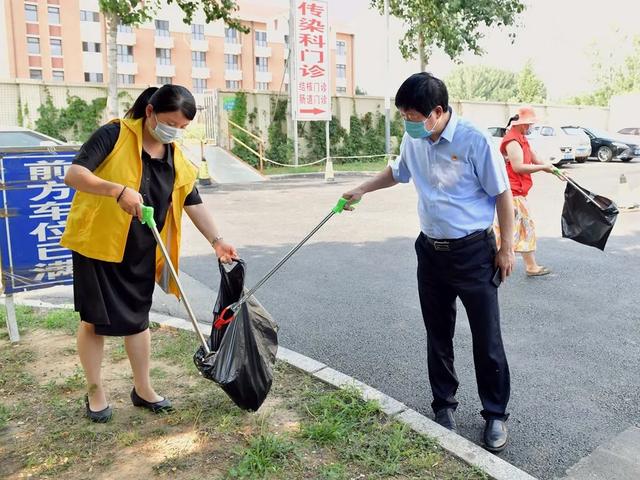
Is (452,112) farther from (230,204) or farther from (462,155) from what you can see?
(230,204)

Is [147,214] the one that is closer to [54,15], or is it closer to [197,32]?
[54,15]

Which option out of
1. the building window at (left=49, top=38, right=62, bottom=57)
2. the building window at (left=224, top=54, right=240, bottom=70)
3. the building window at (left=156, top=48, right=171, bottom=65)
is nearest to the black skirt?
the building window at (left=49, top=38, right=62, bottom=57)

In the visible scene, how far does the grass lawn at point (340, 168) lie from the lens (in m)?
20.2

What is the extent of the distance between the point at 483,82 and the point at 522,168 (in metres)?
78.9

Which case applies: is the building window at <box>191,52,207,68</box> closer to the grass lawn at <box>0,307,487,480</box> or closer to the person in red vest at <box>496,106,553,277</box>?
the person in red vest at <box>496,106,553,277</box>

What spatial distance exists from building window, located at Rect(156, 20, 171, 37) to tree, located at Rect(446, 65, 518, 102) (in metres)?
38.6

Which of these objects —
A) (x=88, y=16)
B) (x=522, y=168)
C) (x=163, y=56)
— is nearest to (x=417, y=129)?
(x=522, y=168)

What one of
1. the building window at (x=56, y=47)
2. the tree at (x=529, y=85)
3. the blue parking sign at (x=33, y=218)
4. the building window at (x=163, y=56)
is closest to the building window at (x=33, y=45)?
the building window at (x=56, y=47)

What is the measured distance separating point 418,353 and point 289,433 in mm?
1528

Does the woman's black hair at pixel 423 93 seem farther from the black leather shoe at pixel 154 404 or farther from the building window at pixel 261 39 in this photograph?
the building window at pixel 261 39

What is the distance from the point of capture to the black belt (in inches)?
109

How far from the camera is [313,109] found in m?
20.3

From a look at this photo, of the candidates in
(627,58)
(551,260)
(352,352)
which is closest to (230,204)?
(551,260)

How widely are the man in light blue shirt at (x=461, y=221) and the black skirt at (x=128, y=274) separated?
121cm
